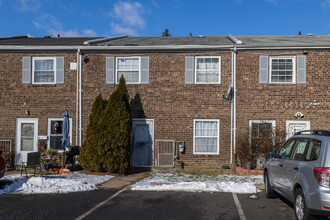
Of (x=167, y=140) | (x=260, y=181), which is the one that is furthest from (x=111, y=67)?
(x=260, y=181)

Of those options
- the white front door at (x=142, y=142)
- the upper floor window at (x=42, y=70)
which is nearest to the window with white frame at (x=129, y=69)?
the white front door at (x=142, y=142)

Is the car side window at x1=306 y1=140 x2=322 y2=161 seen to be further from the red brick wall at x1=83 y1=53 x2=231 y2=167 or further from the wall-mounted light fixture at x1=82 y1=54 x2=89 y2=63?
the wall-mounted light fixture at x1=82 y1=54 x2=89 y2=63

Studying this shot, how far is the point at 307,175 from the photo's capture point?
554 centimetres

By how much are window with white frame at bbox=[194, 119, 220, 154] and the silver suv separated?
249 inches

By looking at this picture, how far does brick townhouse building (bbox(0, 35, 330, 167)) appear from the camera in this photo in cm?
1342

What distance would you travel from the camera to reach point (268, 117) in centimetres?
A: 1348

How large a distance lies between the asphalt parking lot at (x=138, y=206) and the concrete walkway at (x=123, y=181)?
831 millimetres

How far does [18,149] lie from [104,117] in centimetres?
467

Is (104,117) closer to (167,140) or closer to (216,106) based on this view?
(167,140)

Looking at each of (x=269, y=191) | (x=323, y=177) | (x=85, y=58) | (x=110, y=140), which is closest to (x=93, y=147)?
(x=110, y=140)

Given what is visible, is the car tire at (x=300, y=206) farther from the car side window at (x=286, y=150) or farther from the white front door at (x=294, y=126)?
the white front door at (x=294, y=126)

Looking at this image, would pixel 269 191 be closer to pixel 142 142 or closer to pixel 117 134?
pixel 117 134

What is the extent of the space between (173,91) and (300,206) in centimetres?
872

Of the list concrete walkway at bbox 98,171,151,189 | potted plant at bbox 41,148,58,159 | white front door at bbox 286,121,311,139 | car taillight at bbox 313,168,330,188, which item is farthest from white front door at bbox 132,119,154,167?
car taillight at bbox 313,168,330,188
